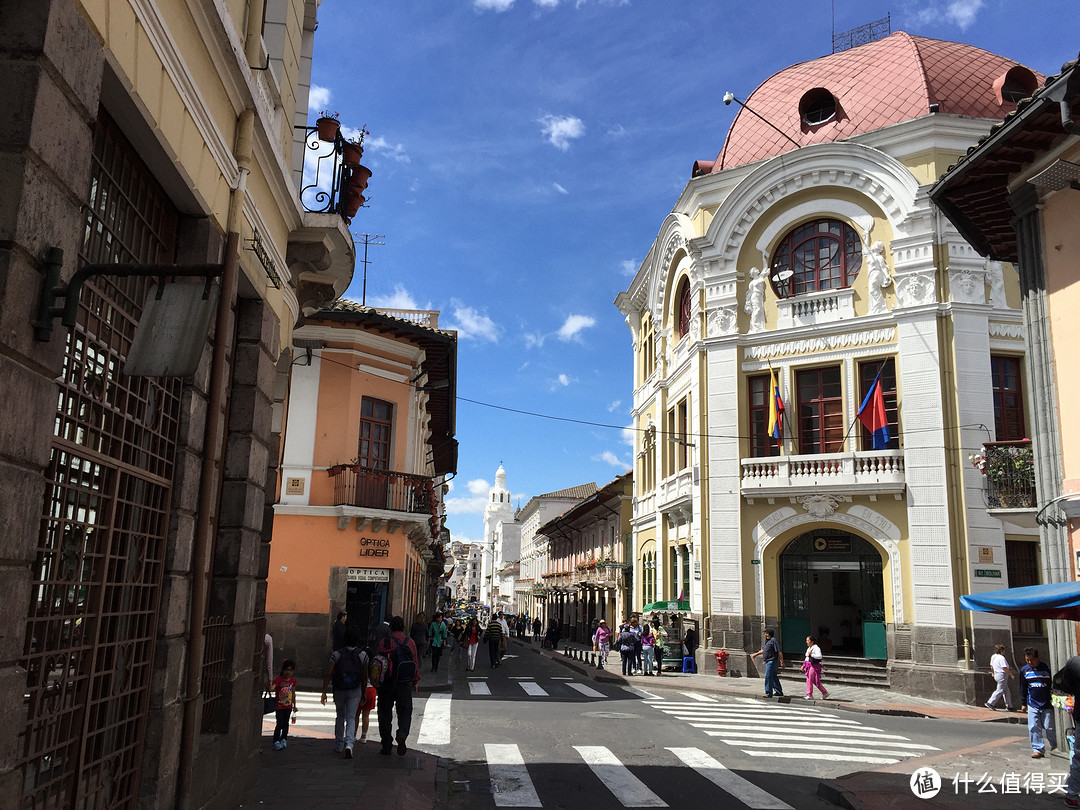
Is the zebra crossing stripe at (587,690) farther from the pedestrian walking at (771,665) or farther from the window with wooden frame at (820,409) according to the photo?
the window with wooden frame at (820,409)

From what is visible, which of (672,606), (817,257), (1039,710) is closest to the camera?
(1039,710)

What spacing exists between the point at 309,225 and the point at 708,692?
15748 mm

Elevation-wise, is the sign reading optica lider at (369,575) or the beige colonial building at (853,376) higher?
the beige colonial building at (853,376)

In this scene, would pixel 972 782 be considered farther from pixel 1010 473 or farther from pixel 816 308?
pixel 816 308

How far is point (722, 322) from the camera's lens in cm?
2581

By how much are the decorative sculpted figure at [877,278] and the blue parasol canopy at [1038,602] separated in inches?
618

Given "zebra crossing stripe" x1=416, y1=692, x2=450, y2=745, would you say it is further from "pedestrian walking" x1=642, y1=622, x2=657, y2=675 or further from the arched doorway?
the arched doorway

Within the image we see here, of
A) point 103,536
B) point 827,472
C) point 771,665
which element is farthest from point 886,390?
point 103,536

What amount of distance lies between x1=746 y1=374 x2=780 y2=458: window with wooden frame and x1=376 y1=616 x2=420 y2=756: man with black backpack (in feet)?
54.3

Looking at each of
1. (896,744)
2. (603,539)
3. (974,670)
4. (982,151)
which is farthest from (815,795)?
(603,539)

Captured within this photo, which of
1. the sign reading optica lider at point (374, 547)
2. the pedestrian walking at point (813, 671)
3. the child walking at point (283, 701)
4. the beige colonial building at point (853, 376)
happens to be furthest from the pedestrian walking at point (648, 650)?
the child walking at point (283, 701)

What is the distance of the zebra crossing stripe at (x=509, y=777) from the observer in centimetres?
899

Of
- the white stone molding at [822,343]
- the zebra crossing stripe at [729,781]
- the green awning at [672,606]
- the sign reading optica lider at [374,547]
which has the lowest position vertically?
the zebra crossing stripe at [729,781]

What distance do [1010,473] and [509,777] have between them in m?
16.9
